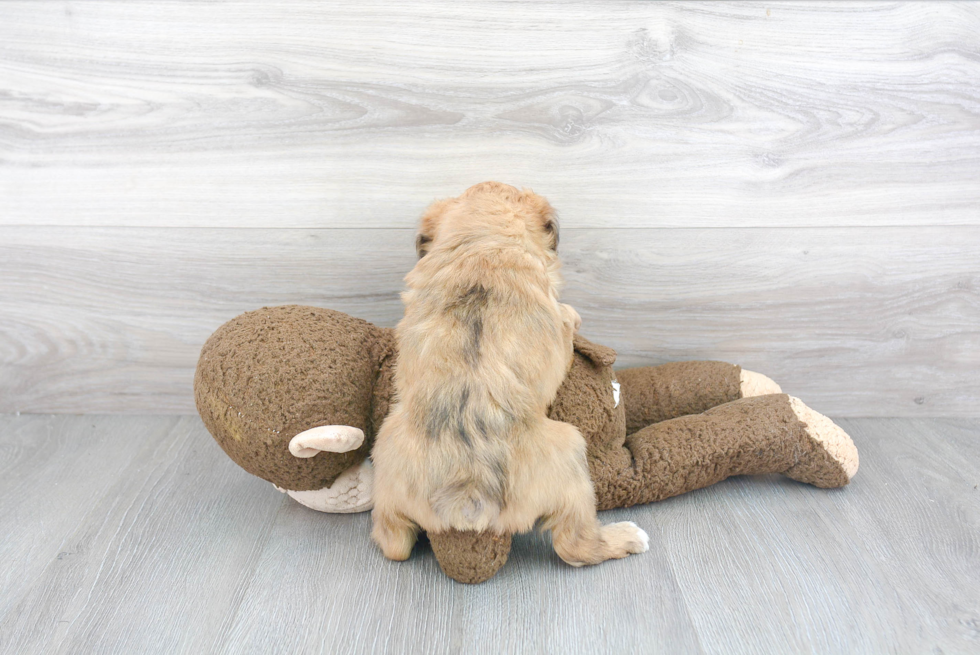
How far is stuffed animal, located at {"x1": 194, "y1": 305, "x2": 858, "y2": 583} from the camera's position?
136 cm

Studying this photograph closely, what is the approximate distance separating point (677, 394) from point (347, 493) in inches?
34.4

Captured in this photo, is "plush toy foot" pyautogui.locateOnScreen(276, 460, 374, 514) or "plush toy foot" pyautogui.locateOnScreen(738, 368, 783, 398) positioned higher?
"plush toy foot" pyautogui.locateOnScreen(738, 368, 783, 398)

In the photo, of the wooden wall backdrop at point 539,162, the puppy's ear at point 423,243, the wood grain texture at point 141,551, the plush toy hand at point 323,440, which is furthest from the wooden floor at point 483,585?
the puppy's ear at point 423,243

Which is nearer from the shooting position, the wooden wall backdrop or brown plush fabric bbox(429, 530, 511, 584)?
brown plush fabric bbox(429, 530, 511, 584)

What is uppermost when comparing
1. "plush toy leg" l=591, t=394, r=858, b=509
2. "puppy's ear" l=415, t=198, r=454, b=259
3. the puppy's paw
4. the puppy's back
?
"puppy's ear" l=415, t=198, r=454, b=259

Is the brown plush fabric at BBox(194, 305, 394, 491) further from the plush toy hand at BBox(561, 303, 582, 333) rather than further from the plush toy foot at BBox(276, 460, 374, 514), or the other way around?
the plush toy hand at BBox(561, 303, 582, 333)

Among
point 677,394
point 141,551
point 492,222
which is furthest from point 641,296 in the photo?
point 141,551

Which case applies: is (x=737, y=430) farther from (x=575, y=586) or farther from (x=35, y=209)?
(x=35, y=209)

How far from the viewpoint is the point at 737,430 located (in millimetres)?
1554

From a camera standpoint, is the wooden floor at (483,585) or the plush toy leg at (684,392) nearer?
the wooden floor at (483,585)

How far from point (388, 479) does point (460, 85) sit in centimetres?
100

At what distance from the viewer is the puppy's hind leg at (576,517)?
1275 millimetres

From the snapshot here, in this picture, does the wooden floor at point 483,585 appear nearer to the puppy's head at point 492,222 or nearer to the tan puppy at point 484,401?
the tan puppy at point 484,401

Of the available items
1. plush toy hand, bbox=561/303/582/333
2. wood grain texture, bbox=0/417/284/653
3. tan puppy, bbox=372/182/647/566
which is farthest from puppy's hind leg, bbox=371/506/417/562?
plush toy hand, bbox=561/303/582/333
